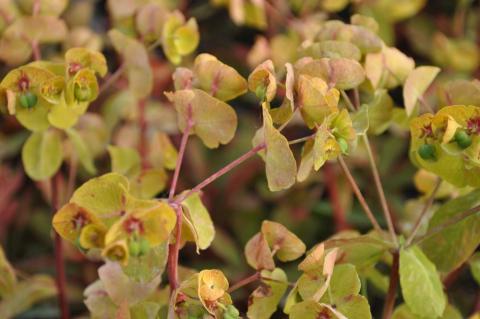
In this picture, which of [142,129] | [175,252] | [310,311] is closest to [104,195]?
[175,252]

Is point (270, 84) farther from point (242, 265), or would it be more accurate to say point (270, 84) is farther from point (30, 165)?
point (242, 265)

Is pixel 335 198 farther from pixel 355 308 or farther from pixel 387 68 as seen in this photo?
pixel 355 308

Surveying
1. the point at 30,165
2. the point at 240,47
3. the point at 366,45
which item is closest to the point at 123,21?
the point at 30,165

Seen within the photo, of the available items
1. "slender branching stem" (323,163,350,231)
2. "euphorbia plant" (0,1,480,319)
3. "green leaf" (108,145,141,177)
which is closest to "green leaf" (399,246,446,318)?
"euphorbia plant" (0,1,480,319)

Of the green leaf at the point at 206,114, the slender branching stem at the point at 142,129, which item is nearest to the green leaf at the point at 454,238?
the green leaf at the point at 206,114

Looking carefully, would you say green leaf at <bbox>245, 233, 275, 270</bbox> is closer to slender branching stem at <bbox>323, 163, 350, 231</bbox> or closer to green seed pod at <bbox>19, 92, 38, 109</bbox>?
green seed pod at <bbox>19, 92, 38, 109</bbox>

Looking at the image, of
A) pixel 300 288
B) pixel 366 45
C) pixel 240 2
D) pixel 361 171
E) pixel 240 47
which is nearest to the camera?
pixel 300 288
